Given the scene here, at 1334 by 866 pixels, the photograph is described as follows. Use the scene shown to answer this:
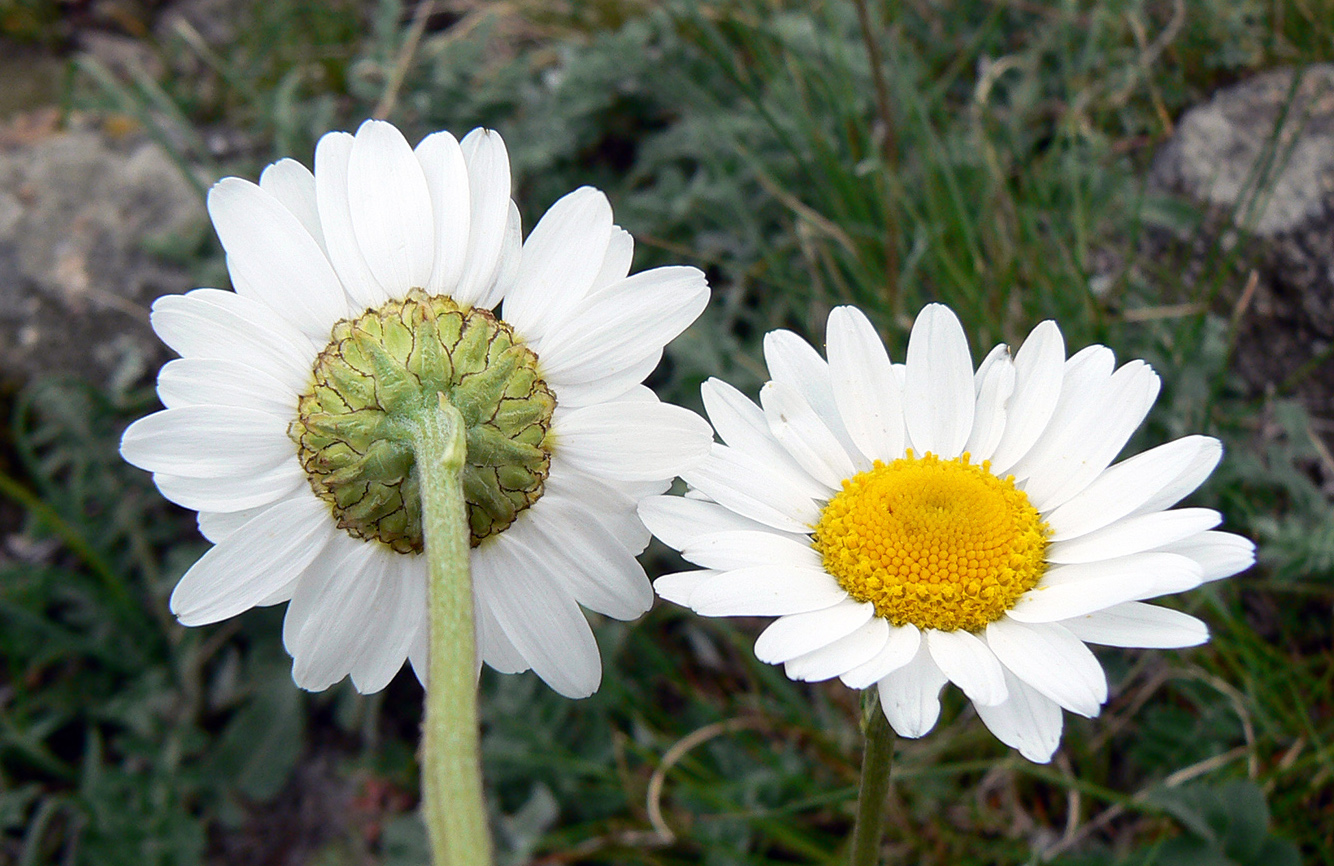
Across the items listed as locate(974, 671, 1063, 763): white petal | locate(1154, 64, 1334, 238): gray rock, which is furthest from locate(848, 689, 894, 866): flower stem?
locate(1154, 64, 1334, 238): gray rock

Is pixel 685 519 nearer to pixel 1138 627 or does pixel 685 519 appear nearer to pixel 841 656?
pixel 841 656

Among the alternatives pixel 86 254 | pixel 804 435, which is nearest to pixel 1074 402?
pixel 804 435

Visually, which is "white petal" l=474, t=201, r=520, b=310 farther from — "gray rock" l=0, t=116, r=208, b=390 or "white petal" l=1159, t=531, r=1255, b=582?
"gray rock" l=0, t=116, r=208, b=390

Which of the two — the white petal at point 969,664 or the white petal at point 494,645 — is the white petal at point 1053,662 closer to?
the white petal at point 969,664

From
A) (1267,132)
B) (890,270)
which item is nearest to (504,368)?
(890,270)

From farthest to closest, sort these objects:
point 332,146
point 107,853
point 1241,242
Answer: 1. point 107,853
2. point 1241,242
3. point 332,146

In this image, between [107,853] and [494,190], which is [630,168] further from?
[107,853]
